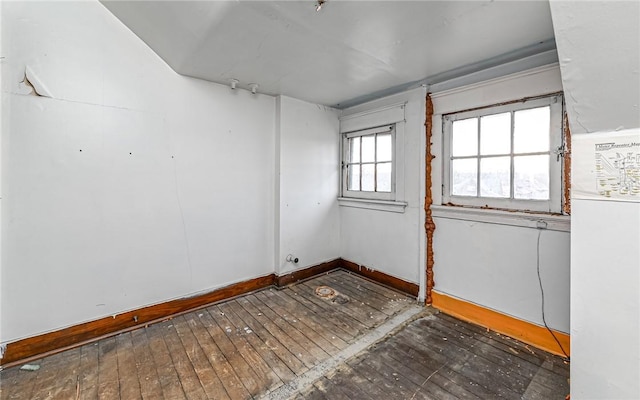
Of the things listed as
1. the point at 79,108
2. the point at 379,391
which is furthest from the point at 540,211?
the point at 79,108

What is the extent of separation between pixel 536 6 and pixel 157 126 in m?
2.62

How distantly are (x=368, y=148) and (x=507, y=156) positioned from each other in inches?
57.1

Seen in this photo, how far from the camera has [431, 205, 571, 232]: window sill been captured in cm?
181

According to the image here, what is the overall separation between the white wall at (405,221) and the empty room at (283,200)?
0.03 meters

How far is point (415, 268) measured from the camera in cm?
263

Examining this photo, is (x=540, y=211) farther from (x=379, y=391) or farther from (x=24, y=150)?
(x=24, y=150)

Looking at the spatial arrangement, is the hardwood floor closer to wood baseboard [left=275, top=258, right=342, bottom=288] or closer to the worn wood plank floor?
the worn wood plank floor

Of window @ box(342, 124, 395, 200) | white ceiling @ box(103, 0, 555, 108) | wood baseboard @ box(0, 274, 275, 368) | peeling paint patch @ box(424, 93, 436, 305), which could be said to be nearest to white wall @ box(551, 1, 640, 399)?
white ceiling @ box(103, 0, 555, 108)

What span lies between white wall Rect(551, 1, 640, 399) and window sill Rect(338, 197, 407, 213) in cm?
158

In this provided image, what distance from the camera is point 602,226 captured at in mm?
1144

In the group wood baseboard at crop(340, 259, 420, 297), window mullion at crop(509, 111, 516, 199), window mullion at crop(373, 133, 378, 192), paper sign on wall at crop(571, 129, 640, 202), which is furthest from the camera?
window mullion at crop(373, 133, 378, 192)

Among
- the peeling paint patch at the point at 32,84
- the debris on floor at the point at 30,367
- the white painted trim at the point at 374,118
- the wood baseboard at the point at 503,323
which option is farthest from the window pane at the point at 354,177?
the debris on floor at the point at 30,367

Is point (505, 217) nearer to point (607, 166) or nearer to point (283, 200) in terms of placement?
point (607, 166)

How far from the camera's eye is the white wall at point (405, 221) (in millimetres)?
2576
